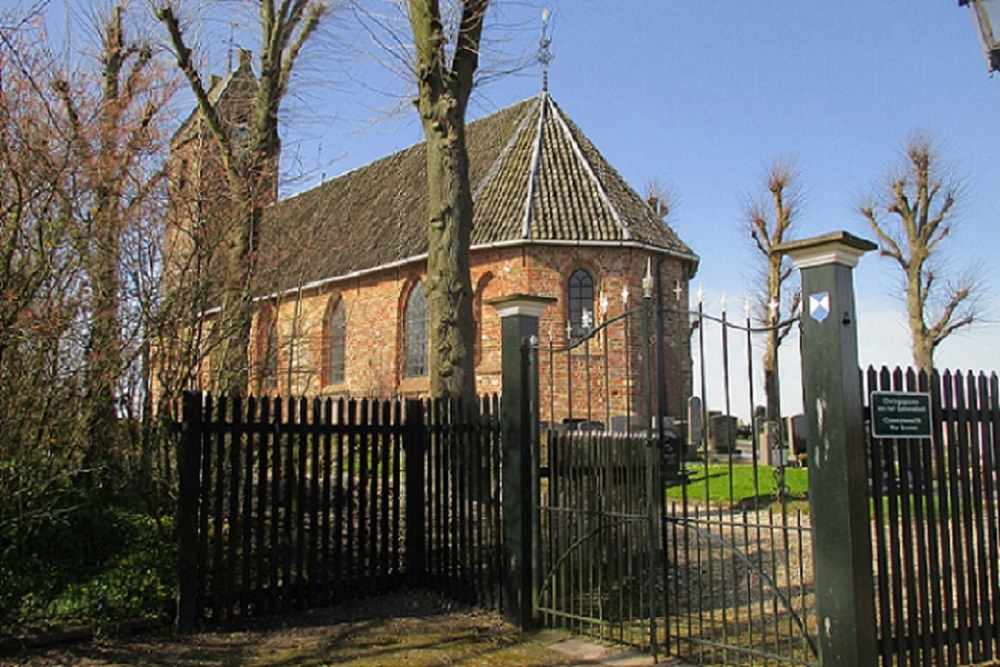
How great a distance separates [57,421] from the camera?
21.1ft

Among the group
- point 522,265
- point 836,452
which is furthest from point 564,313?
point 836,452

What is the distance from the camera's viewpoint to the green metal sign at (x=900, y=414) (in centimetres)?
501

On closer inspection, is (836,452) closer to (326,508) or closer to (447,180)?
(326,508)

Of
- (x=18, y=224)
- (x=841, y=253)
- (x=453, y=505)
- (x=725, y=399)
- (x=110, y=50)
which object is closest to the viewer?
(x=841, y=253)

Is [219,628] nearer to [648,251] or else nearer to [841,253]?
[841,253]

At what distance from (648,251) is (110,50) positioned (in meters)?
15.1

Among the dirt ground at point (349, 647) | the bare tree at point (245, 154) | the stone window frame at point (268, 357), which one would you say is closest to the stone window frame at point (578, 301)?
the bare tree at point (245, 154)

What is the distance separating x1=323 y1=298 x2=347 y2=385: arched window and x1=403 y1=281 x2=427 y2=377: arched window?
3.00 metres

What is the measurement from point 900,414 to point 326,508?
4.57 m

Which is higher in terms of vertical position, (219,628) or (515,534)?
Answer: (515,534)

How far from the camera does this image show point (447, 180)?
30.8ft

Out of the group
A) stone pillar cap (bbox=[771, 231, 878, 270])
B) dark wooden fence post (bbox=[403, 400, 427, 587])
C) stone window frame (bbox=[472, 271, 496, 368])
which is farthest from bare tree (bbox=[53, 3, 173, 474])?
stone window frame (bbox=[472, 271, 496, 368])

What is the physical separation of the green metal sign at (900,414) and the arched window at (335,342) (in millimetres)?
22756

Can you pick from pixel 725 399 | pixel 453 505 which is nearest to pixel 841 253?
pixel 725 399
